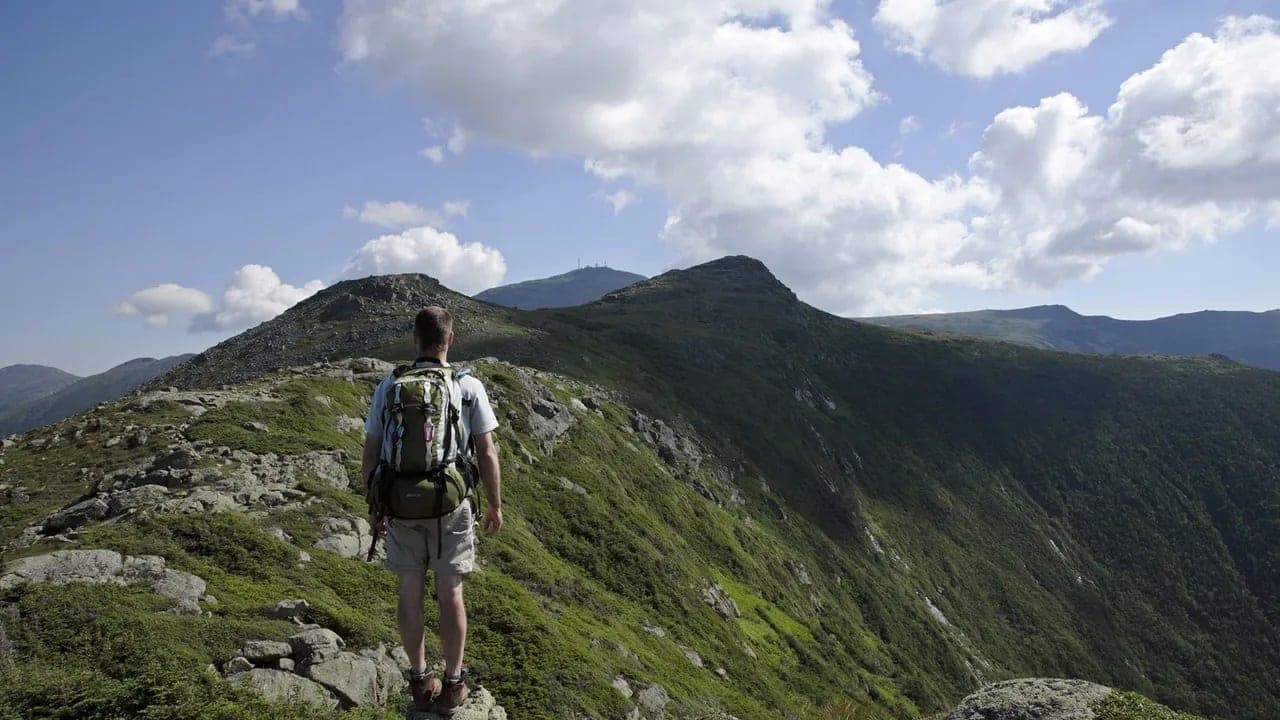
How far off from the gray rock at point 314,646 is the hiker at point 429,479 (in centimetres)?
237

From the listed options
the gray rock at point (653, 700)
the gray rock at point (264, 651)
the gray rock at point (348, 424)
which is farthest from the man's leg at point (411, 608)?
the gray rock at point (348, 424)

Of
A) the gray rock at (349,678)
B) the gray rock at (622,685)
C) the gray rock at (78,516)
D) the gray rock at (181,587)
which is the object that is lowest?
the gray rock at (622,685)

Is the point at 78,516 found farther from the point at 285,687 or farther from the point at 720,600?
the point at 720,600

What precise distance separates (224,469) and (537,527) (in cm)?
1739

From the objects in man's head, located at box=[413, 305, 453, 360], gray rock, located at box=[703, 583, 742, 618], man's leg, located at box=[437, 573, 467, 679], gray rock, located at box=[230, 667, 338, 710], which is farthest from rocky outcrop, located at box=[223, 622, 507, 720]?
gray rock, located at box=[703, 583, 742, 618]

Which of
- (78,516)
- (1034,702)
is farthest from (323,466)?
(1034,702)

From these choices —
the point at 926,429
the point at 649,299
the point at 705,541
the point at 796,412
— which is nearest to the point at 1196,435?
the point at 926,429

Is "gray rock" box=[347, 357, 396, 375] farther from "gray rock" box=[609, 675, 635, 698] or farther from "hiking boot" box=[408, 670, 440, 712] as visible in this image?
"hiking boot" box=[408, 670, 440, 712]

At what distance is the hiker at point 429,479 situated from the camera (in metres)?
8.21

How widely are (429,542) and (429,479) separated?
3.16 ft

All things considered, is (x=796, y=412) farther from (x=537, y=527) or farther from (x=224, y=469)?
(x=224, y=469)

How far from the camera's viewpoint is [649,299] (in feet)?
617

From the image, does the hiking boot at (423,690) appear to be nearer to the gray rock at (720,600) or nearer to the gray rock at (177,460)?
the gray rock at (177,460)

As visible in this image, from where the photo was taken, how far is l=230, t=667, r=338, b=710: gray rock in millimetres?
9008
